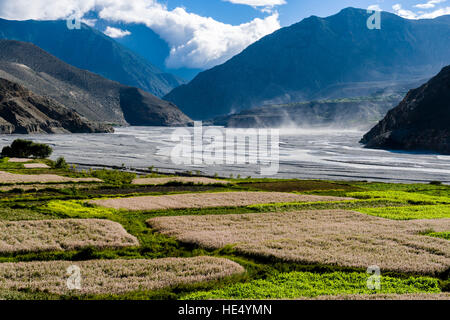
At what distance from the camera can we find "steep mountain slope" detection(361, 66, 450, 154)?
138 m

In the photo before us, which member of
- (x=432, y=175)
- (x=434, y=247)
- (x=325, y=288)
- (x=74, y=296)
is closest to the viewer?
(x=74, y=296)

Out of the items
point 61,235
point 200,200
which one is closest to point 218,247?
point 61,235

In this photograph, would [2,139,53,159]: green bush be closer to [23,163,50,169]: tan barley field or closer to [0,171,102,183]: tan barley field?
[23,163,50,169]: tan barley field

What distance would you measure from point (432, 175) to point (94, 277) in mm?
79722

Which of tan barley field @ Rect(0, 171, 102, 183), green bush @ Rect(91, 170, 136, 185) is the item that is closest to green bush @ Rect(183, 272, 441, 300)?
green bush @ Rect(91, 170, 136, 185)

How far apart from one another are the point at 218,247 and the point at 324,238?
6.45m

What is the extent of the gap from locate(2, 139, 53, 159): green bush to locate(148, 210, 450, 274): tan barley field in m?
67.8

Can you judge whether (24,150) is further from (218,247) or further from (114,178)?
(218,247)

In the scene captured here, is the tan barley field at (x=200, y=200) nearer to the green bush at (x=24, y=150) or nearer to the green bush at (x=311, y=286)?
the green bush at (x=311, y=286)

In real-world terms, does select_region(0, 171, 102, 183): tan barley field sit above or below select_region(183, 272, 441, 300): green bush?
above

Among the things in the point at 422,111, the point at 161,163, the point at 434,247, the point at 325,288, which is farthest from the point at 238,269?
the point at 422,111

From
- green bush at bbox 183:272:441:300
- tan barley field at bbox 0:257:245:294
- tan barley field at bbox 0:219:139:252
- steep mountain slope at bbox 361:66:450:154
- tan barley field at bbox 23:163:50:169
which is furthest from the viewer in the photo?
steep mountain slope at bbox 361:66:450:154

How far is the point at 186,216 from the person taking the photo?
106ft
